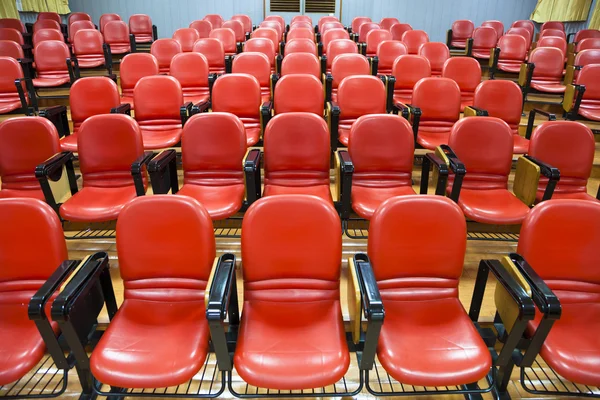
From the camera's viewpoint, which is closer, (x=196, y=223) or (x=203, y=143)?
(x=196, y=223)

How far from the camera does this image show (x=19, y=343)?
1550 mm

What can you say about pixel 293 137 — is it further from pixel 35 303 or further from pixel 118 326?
pixel 35 303

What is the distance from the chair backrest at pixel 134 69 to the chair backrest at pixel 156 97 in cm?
84

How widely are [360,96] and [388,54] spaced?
1851mm

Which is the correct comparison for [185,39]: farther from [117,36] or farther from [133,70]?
[133,70]

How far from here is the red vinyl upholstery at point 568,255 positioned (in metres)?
1.68

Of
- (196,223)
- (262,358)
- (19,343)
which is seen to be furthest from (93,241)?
(262,358)

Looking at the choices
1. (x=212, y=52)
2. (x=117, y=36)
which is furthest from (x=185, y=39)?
(x=117, y=36)

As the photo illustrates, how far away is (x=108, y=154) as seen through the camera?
258 cm

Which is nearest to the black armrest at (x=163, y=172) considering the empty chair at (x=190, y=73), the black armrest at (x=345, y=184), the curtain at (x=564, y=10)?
the black armrest at (x=345, y=184)

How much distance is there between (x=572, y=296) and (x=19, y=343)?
222 cm

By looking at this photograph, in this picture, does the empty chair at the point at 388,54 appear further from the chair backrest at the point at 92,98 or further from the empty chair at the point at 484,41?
the chair backrest at the point at 92,98

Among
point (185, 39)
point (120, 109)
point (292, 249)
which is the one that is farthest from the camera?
point (185, 39)

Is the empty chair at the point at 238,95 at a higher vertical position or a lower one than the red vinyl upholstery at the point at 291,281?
higher
